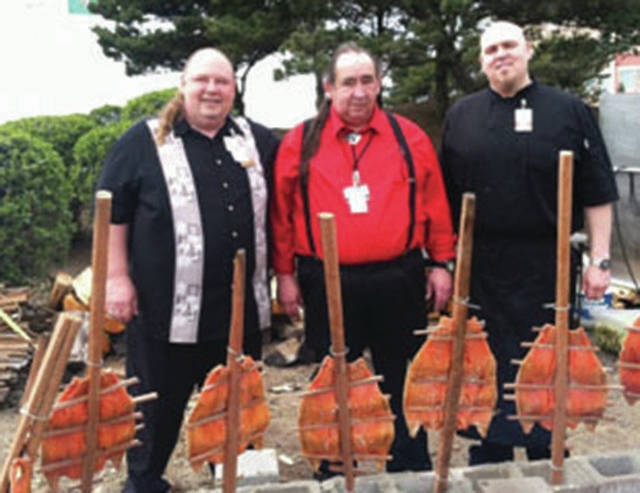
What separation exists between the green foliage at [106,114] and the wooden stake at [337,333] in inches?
329

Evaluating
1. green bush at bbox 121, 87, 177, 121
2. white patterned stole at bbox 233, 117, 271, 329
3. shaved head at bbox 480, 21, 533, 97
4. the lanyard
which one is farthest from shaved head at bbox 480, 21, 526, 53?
green bush at bbox 121, 87, 177, 121

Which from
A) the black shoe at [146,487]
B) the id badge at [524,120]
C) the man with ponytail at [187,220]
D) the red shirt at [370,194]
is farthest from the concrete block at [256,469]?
the id badge at [524,120]

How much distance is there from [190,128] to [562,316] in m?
1.42

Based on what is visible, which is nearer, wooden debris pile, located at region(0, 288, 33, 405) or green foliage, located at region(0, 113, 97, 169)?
wooden debris pile, located at region(0, 288, 33, 405)

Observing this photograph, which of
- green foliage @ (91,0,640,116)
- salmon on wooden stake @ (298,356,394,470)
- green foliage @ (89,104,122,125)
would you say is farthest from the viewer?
green foliage @ (89,104,122,125)

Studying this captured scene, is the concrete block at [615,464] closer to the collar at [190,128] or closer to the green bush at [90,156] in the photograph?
the collar at [190,128]

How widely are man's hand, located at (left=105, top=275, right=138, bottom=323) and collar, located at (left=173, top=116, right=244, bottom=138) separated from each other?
0.56 meters

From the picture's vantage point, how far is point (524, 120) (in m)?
2.76

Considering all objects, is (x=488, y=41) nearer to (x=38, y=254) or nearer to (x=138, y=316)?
(x=138, y=316)

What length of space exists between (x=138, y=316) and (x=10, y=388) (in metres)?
2.17

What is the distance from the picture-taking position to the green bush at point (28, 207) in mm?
5871

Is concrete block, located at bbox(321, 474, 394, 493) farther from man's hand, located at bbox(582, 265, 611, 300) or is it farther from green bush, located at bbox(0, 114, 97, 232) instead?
green bush, located at bbox(0, 114, 97, 232)

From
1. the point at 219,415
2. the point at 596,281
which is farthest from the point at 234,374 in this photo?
→ the point at 596,281

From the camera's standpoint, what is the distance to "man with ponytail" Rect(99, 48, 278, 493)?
2.64m
